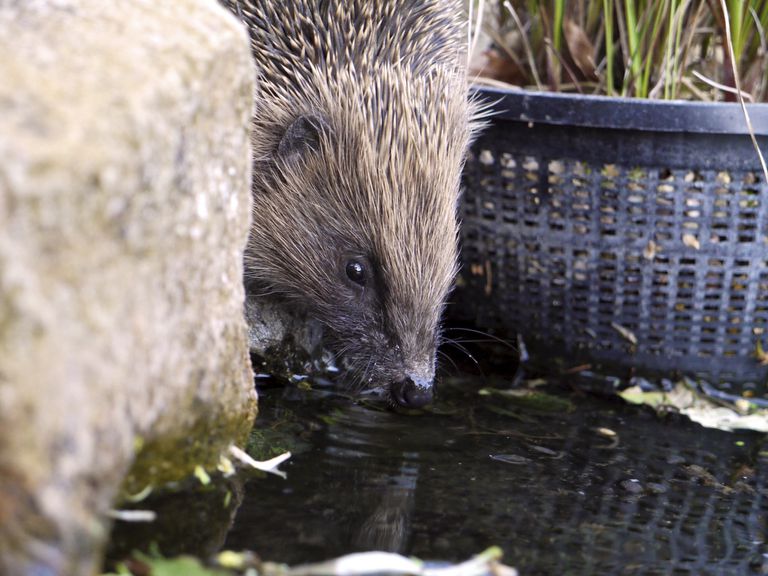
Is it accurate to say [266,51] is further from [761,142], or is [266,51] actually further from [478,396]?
[761,142]

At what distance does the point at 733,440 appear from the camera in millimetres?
3592

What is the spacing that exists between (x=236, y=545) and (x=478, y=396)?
1.78 meters

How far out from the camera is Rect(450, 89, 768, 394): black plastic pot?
3.75 m

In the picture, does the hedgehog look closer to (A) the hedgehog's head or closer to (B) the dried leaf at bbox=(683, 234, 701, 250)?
(A) the hedgehog's head

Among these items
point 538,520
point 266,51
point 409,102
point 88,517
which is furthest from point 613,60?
point 88,517

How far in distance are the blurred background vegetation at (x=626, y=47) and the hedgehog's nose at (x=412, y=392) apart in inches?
57.8

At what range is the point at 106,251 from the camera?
5.38ft

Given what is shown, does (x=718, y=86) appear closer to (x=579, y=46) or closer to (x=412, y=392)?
(x=579, y=46)

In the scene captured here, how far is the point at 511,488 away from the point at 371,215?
1133mm

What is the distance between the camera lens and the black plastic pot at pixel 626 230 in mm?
3754

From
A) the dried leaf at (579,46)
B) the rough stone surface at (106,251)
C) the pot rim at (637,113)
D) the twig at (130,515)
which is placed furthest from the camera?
the dried leaf at (579,46)

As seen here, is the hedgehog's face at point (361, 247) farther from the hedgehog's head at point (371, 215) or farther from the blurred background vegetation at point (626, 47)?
the blurred background vegetation at point (626, 47)

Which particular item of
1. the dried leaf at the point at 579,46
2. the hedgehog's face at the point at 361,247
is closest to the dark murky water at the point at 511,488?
the hedgehog's face at the point at 361,247

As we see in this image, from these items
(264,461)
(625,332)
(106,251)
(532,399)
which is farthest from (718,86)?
(106,251)
